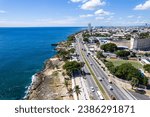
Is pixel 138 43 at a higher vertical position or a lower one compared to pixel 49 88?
higher

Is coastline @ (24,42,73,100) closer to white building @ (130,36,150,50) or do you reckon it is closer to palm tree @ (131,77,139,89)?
palm tree @ (131,77,139,89)

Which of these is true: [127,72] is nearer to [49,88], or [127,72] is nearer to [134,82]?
[134,82]

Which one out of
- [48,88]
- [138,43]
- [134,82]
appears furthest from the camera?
[138,43]

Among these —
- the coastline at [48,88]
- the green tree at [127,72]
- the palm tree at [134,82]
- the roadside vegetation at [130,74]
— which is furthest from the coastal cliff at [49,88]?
the palm tree at [134,82]

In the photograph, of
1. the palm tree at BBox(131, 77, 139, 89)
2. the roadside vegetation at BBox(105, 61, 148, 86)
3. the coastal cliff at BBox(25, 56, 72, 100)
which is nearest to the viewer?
→ the coastal cliff at BBox(25, 56, 72, 100)

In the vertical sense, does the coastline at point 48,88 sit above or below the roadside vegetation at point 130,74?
below

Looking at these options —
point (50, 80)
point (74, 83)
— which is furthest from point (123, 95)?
point (50, 80)

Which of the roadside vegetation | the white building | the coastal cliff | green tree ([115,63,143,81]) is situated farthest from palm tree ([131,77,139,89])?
the white building

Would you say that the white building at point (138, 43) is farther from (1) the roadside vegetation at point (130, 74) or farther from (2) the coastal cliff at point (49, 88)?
(1) the roadside vegetation at point (130, 74)

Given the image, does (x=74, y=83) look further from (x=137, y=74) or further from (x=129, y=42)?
(x=129, y=42)

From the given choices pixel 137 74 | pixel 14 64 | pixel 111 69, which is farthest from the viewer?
pixel 14 64

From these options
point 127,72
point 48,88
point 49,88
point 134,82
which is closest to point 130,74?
point 127,72
